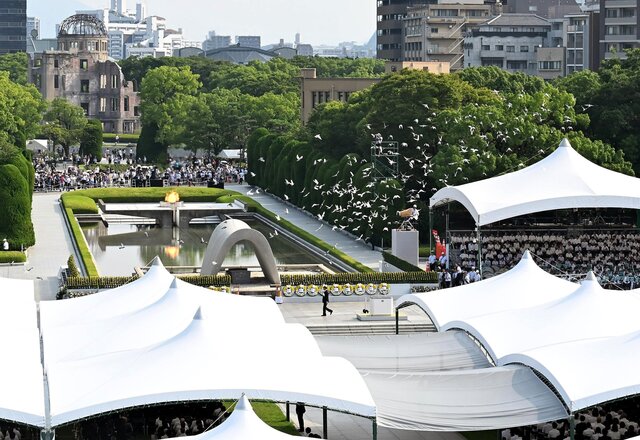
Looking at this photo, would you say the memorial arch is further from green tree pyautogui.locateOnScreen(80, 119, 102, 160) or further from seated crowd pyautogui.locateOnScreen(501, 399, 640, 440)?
green tree pyautogui.locateOnScreen(80, 119, 102, 160)

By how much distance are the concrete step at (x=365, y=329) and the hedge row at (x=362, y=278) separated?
4905mm

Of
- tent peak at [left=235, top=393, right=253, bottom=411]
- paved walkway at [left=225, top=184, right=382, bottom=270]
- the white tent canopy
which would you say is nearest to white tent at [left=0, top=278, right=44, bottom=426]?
the white tent canopy

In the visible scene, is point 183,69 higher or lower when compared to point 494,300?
higher

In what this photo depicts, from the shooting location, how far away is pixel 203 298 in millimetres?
35594

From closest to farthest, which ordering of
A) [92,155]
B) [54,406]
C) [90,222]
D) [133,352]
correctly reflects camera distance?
[54,406]
[133,352]
[90,222]
[92,155]

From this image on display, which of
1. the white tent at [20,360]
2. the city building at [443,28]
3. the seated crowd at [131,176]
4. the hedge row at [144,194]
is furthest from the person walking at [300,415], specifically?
the city building at [443,28]

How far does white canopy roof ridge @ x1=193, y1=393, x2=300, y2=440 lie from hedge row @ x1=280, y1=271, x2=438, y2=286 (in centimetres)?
2380

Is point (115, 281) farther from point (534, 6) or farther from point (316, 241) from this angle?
point (534, 6)

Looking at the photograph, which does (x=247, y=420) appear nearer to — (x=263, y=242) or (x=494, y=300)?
(x=494, y=300)

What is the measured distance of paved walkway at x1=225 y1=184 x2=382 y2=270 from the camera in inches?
2331

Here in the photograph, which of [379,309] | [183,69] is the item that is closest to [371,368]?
[379,309]

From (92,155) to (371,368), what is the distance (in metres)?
90.8

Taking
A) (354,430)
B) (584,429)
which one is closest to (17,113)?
(354,430)

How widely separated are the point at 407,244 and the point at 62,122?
248 ft
